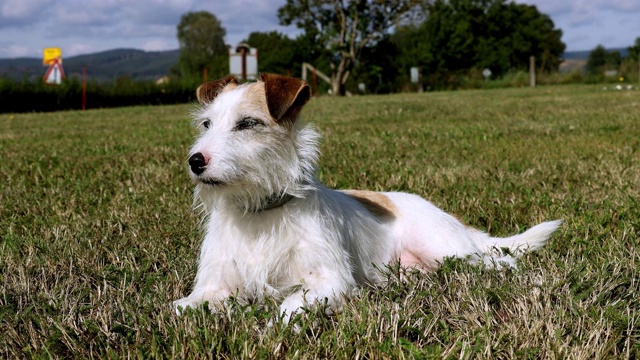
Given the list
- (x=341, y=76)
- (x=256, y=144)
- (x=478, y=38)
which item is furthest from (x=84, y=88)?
(x=478, y=38)

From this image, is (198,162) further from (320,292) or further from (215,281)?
(320,292)

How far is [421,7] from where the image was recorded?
38.1 m

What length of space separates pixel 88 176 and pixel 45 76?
24567 millimetres

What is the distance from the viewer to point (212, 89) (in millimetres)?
3609

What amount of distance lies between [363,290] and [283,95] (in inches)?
41.8

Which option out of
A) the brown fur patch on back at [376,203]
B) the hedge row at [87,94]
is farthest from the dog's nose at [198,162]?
the hedge row at [87,94]

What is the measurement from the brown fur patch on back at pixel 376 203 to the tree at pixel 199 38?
285ft

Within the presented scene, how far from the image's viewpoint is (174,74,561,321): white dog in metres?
2.77

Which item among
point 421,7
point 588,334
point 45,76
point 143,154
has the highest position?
point 421,7

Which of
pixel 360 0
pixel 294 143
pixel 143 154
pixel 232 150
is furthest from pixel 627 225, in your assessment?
pixel 360 0

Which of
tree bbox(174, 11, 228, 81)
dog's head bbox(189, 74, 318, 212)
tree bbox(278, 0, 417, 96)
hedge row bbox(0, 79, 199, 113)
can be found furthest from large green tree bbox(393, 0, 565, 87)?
dog's head bbox(189, 74, 318, 212)

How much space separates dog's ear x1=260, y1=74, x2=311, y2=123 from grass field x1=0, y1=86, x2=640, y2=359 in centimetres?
99

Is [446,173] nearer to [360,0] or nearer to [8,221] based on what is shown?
[8,221]

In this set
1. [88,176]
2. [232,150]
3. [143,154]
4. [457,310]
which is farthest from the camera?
[143,154]
